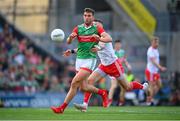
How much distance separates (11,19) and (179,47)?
930cm

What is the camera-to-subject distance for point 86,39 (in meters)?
21.3

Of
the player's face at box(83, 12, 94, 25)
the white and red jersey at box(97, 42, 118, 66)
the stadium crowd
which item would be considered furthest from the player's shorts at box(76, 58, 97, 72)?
the stadium crowd

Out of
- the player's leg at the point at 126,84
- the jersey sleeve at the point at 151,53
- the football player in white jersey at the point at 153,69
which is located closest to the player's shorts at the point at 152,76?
the football player in white jersey at the point at 153,69

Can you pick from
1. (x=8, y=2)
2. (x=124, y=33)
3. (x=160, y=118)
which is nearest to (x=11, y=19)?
(x=8, y=2)

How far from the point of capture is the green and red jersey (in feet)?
69.7

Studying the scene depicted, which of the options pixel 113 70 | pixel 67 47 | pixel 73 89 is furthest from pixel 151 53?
pixel 73 89

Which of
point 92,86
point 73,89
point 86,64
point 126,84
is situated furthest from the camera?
Answer: point 92,86

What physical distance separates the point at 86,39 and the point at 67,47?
1437cm

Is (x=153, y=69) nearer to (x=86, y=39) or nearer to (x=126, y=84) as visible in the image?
(x=126, y=84)

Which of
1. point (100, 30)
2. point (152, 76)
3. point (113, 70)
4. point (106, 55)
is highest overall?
point (100, 30)

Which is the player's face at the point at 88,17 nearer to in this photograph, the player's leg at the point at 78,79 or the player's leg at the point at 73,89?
the player's leg at the point at 78,79

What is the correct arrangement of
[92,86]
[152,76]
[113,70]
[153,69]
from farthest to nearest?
[152,76]
[153,69]
[92,86]
[113,70]

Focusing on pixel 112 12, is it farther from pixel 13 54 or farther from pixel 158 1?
pixel 13 54

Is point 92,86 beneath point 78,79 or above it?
beneath
